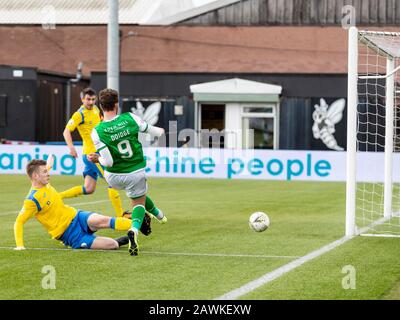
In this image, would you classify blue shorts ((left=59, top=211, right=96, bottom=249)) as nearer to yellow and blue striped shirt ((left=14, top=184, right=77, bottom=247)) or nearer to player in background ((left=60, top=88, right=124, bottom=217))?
yellow and blue striped shirt ((left=14, top=184, right=77, bottom=247))

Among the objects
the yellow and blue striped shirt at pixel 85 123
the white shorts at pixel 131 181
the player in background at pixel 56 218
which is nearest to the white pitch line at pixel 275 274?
the white shorts at pixel 131 181

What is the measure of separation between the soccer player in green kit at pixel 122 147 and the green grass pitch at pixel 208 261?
0.69m

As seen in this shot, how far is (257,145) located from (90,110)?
87.3 ft

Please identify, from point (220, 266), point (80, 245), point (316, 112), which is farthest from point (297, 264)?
point (316, 112)

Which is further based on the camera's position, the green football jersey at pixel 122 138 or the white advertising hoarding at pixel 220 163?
the white advertising hoarding at pixel 220 163

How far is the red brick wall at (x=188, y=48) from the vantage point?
45.9 m

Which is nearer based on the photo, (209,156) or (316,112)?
(209,156)

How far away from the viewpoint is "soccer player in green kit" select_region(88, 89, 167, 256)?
11.3m

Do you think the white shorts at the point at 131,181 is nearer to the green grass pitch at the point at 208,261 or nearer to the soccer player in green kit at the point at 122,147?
the soccer player in green kit at the point at 122,147

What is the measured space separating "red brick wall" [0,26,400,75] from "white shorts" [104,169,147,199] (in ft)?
114

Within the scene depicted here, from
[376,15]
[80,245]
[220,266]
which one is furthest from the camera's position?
[376,15]
